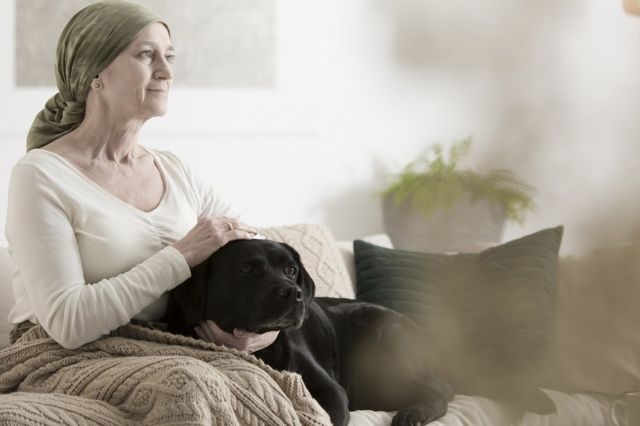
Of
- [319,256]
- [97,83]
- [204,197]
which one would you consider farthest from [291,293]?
[319,256]

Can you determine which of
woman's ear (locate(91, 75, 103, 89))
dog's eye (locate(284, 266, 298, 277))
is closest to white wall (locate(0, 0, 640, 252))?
dog's eye (locate(284, 266, 298, 277))

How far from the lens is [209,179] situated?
10.5 feet

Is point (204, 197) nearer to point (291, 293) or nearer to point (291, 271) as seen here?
point (291, 271)

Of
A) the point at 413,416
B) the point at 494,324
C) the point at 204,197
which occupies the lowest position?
the point at 413,416

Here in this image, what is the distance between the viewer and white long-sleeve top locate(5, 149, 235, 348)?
4.84ft

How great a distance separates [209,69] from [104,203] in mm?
1581

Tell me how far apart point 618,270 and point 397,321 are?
1389mm

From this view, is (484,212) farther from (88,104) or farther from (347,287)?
(347,287)

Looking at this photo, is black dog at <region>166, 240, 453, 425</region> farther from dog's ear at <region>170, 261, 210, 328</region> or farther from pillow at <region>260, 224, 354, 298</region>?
pillow at <region>260, 224, 354, 298</region>

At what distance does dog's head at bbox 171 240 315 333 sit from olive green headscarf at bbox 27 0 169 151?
0.42m

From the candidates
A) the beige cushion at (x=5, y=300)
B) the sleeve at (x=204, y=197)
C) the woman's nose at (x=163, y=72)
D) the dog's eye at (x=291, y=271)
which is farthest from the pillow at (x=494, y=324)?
the beige cushion at (x=5, y=300)

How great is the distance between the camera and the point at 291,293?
5.06 ft

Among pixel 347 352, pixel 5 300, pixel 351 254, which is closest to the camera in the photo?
pixel 347 352

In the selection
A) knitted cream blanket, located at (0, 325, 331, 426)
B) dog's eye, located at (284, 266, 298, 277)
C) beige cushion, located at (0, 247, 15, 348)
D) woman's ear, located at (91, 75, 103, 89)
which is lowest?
beige cushion, located at (0, 247, 15, 348)
